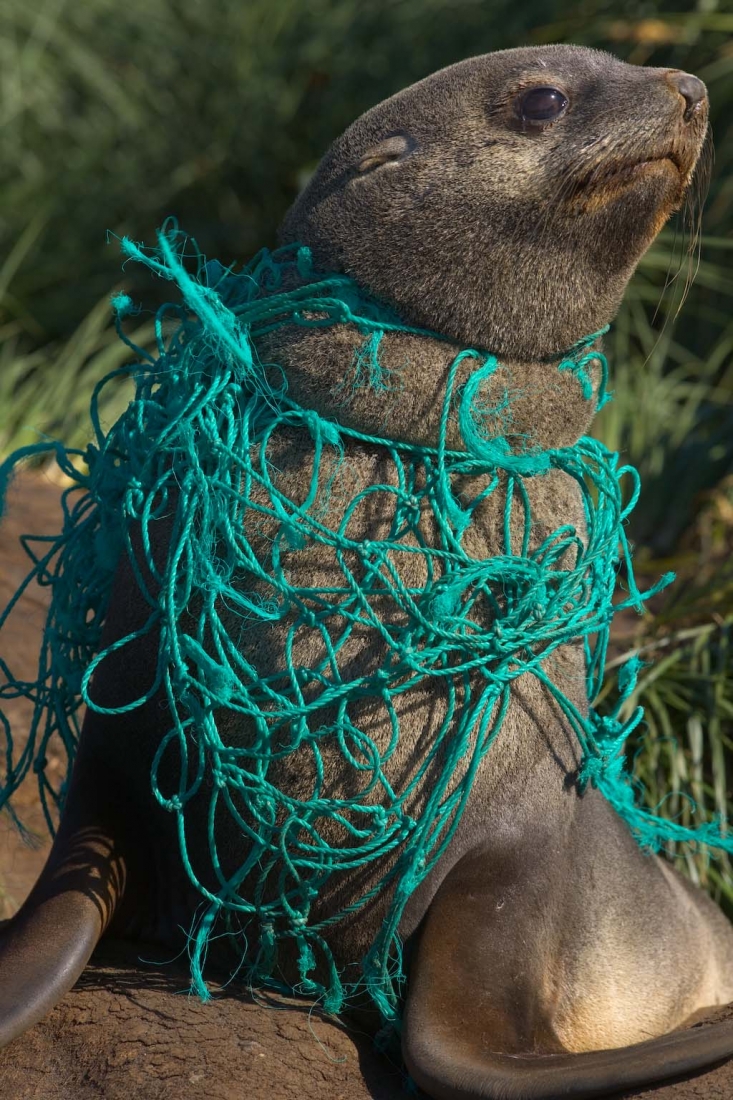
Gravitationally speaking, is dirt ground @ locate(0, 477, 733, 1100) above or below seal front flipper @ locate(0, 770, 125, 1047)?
below

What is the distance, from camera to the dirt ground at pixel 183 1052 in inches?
86.5

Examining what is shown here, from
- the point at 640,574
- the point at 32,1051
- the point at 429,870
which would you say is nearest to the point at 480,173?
the point at 429,870

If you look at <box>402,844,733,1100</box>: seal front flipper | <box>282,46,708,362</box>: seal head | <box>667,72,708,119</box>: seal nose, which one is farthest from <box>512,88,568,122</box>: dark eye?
<box>402,844,733,1100</box>: seal front flipper

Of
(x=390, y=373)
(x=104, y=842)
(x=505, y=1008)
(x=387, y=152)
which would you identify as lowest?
(x=505, y=1008)

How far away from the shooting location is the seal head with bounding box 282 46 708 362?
2355 millimetres

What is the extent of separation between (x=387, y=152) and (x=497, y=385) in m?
0.49

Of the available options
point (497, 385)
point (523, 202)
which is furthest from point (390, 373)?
point (523, 202)

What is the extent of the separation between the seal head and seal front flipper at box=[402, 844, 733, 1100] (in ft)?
3.16

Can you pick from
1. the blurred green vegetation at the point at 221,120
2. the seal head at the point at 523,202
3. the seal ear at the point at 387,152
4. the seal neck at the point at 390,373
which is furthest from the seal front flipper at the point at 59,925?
the blurred green vegetation at the point at 221,120

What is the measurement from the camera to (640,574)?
17.0 feet

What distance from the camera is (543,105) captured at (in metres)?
2.44

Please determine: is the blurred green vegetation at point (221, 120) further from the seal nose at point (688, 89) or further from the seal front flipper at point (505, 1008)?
the seal front flipper at point (505, 1008)

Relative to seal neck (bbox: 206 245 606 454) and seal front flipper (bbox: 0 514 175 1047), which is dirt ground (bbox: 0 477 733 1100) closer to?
seal front flipper (bbox: 0 514 175 1047)

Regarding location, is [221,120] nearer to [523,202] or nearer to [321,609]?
[523,202]
